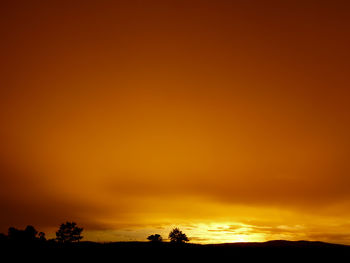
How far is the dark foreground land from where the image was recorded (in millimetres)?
33875

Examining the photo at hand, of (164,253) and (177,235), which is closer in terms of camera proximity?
(164,253)

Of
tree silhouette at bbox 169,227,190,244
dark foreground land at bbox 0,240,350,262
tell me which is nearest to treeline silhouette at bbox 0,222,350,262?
dark foreground land at bbox 0,240,350,262

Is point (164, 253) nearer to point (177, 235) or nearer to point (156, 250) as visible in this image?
point (156, 250)

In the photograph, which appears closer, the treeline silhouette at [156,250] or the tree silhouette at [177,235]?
the treeline silhouette at [156,250]

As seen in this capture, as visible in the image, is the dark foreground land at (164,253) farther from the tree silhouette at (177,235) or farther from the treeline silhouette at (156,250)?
the tree silhouette at (177,235)

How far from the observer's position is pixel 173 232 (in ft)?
286

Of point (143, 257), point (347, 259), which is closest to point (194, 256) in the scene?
point (143, 257)

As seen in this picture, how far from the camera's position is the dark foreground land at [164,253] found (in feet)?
111

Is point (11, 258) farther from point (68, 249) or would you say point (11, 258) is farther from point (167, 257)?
point (167, 257)

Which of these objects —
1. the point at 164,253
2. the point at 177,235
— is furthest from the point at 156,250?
the point at 177,235

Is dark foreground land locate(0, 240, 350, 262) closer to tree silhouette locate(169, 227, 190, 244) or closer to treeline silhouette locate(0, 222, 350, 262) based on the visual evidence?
treeline silhouette locate(0, 222, 350, 262)

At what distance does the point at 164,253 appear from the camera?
3722 centimetres

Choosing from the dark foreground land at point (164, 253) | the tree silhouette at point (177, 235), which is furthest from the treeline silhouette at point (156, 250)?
the tree silhouette at point (177, 235)

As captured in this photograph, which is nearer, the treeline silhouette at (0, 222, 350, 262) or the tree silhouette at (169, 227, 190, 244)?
the treeline silhouette at (0, 222, 350, 262)
